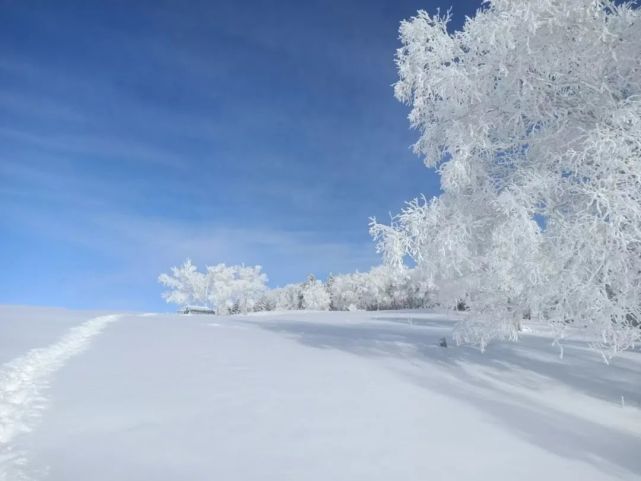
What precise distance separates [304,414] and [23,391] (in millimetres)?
4702

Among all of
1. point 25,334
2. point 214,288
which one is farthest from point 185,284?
point 25,334

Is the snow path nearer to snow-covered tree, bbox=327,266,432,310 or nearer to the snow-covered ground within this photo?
the snow-covered ground

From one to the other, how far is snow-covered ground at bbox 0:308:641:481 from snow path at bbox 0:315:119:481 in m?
0.03

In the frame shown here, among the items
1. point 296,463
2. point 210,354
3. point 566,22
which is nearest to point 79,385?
point 210,354

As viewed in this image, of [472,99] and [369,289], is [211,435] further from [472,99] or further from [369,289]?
[369,289]

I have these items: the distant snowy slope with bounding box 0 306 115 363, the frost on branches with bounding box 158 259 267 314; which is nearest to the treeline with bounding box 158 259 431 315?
the frost on branches with bounding box 158 259 267 314

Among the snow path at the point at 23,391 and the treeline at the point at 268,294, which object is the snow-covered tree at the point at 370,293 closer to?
the treeline at the point at 268,294

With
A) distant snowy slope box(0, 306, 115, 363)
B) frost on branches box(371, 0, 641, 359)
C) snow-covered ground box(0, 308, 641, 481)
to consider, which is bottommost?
snow-covered ground box(0, 308, 641, 481)

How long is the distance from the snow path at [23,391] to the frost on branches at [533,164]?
6.94 meters

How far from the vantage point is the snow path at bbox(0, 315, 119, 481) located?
18.1 feet

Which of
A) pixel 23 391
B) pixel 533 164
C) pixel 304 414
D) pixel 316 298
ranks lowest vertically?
pixel 304 414

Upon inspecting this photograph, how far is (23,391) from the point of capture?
8.29 m

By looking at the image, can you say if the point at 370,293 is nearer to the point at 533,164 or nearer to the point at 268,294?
the point at 268,294

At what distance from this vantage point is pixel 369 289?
81.3m
